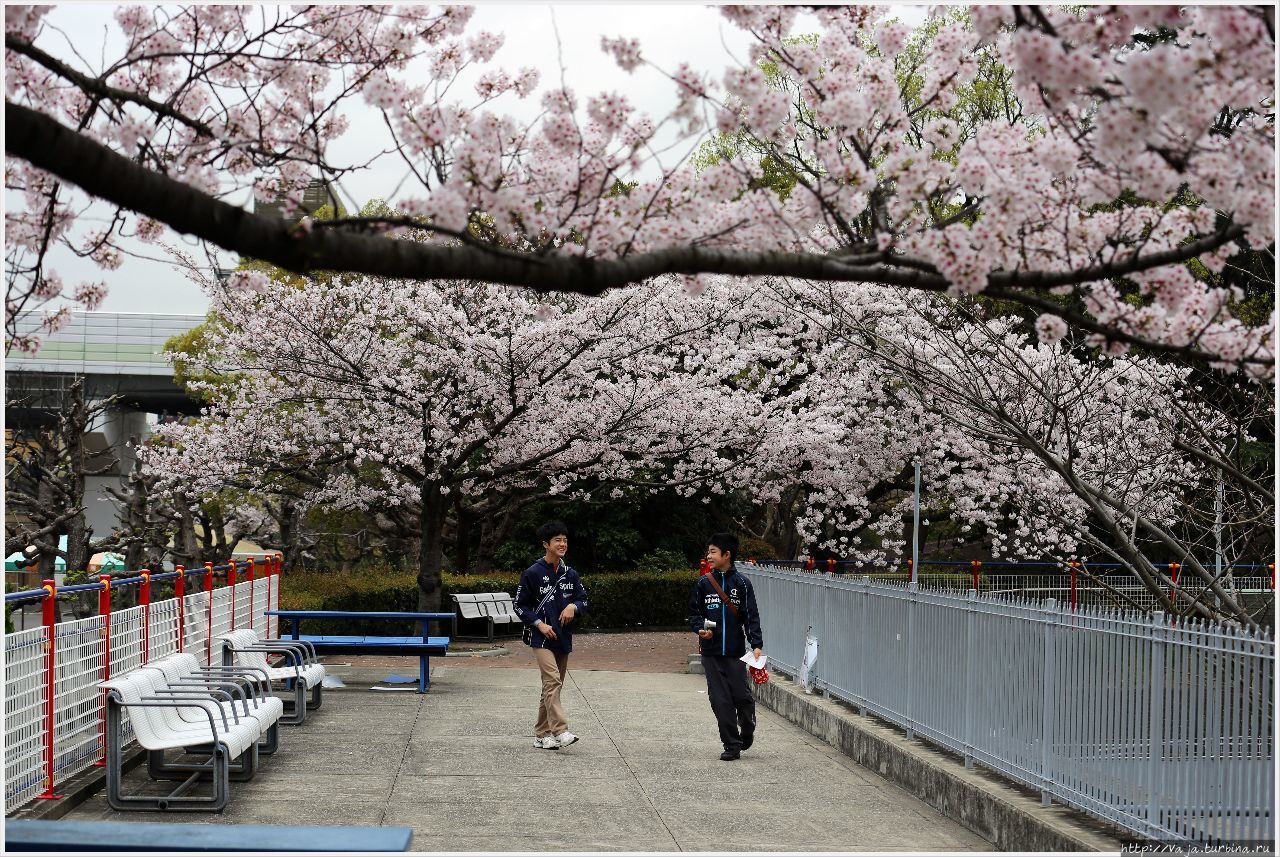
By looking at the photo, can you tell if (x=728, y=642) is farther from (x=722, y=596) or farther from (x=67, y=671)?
(x=67, y=671)

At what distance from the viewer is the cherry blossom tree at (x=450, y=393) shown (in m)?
19.5

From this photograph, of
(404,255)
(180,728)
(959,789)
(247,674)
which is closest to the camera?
(404,255)

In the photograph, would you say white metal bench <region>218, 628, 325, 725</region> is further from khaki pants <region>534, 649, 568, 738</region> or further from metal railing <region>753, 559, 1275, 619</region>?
metal railing <region>753, 559, 1275, 619</region>

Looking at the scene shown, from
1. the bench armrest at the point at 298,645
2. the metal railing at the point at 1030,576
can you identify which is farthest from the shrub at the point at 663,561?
the bench armrest at the point at 298,645

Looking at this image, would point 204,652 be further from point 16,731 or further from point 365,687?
point 16,731

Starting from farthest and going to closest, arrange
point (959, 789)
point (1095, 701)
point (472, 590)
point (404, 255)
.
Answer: point (472, 590) → point (959, 789) → point (1095, 701) → point (404, 255)

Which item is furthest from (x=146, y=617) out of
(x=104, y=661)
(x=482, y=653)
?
(x=482, y=653)

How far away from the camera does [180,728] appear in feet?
29.6

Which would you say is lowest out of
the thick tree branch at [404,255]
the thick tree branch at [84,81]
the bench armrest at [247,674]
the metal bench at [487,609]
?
the metal bench at [487,609]

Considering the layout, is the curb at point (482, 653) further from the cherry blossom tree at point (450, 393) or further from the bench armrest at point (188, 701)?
the bench armrest at point (188, 701)

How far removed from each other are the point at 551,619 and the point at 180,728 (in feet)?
11.1

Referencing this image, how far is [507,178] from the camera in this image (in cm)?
606

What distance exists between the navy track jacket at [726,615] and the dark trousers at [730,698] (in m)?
0.10

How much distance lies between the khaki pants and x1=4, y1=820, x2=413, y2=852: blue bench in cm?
601
